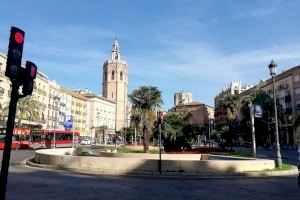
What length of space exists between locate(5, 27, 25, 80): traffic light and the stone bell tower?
149 meters

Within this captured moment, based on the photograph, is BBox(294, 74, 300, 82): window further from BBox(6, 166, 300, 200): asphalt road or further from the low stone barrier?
BBox(6, 166, 300, 200): asphalt road

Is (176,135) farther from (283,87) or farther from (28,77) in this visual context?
(283,87)

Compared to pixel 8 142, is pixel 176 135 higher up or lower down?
higher up

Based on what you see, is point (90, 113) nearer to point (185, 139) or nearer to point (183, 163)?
point (185, 139)

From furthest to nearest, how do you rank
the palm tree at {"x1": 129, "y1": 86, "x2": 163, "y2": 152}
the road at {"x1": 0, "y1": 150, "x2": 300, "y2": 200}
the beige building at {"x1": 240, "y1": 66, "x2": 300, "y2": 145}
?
1. the beige building at {"x1": 240, "y1": 66, "x2": 300, "y2": 145}
2. the palm tree at {"x1": 129, "y1": 86, "x2": 163, "y2": 152}
3. the road at {"x1": 0, "y1": 150, "x2": 300, "y2": 200}

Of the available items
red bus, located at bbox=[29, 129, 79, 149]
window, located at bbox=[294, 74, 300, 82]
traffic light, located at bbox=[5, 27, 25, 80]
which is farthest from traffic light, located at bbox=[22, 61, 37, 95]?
window, located at bbox=[294, 74, 300, 82]

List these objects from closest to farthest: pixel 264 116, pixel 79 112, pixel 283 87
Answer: pixel 264 116, pixel 283 87, pixel 79 112

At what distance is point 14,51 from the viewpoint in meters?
5.38

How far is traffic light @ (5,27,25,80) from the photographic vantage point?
5352 millimetres

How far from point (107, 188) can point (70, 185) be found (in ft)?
4.90

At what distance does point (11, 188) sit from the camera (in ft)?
40.8

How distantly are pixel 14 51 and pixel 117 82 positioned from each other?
498ft

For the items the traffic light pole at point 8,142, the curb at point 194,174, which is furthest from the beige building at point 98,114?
the traffic light pole at point 8,142

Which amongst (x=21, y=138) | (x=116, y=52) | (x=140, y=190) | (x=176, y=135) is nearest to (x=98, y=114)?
(x=116, y=52)
